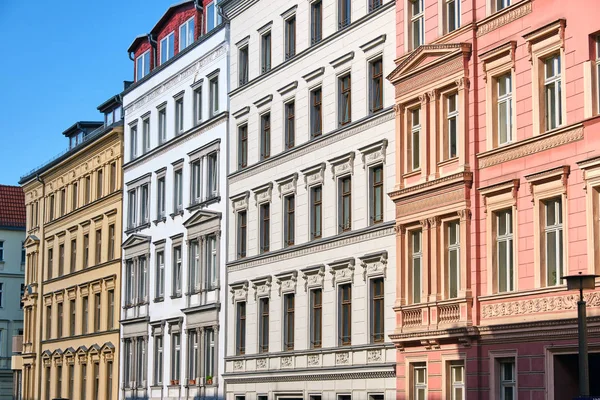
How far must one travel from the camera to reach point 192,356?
5656 centimetres

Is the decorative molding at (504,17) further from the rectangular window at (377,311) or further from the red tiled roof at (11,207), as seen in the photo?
the red tiled roof at (11,207)

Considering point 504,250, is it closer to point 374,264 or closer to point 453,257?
point 453,257

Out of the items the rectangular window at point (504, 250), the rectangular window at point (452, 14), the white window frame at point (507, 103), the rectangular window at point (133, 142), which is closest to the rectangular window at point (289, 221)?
the rectangular window at point (452, 14)

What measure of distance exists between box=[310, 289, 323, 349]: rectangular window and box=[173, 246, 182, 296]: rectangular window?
14.0 m

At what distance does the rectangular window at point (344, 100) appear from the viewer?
4475 centimetres

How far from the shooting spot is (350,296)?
143 ft

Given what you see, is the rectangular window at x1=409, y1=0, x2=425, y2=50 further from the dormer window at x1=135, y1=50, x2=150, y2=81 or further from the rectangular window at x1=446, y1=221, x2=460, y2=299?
the dormer window at x1=135, y1=50, x2=150, y2=81

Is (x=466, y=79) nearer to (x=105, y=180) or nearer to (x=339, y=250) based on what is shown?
(x=339, y=250)

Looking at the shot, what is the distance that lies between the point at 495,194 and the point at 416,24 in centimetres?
772

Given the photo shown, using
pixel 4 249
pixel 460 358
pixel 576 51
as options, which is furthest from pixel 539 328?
Answer: pixel 4 249

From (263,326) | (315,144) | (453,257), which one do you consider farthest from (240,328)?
(453,257)

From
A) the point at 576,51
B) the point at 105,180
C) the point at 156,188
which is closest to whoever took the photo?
the point at 576,51

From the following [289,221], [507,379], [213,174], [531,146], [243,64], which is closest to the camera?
[531,146]

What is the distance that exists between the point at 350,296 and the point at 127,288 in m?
25.1
